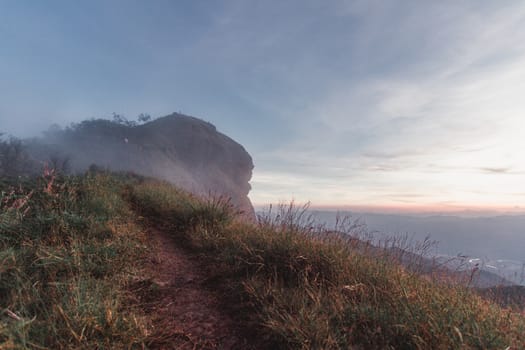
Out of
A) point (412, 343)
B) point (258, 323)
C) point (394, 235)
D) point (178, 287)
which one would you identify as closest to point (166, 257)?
point (178, 287)

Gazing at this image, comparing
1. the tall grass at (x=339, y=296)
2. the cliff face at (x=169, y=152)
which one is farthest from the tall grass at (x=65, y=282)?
the cliff face at (x=169, y=152)

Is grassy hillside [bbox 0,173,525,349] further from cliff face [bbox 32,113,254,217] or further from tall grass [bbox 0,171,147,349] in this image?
cliff face [bbox 32,113,254,217]

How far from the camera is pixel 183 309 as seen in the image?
2.64 m

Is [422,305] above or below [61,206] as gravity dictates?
below

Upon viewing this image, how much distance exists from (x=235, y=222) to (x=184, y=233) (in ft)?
4.25

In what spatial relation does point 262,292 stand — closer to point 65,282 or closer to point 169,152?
point 65,282

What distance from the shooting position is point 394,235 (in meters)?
4.23

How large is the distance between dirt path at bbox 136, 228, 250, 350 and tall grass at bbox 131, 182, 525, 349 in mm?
301

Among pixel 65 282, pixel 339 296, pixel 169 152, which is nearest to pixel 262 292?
pixel 339 296

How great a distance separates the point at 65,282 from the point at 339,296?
9.07 ft

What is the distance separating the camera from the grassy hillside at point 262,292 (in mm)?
1786

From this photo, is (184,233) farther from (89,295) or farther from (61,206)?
(89,295)

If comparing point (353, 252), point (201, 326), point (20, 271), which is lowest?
point (201, 326)

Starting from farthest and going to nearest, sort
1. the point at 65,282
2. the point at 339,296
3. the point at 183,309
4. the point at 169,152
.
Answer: the point at 169,152
the point at 183,309
the point at 339,296
the point at 65,282
